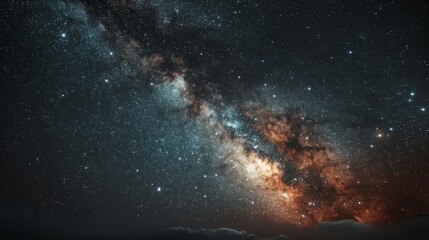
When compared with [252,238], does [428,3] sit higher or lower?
higher

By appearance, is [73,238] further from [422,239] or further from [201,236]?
[422,239]

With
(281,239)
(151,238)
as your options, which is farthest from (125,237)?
(281,239)

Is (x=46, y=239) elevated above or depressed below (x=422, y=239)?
below

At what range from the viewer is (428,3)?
511 cm

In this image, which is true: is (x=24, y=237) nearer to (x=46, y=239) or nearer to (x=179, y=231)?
(x=46, y=239)

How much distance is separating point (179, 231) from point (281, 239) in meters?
69.7

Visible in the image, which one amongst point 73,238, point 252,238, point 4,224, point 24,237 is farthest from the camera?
point 252,238

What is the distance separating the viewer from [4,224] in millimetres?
130625

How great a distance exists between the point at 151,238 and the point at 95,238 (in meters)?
45.1

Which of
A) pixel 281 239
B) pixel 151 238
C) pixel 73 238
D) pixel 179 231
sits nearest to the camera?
pixel 281 239

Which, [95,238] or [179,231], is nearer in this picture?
[95,238]

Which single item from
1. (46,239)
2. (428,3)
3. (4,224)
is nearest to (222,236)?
(46,239)

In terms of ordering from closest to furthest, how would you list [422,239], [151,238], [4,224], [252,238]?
[422,239] < [4,224] < [252,238] < [151,238]

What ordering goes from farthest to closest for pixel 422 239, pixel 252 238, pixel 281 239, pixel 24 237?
1. pixel 252 238
2. pixel 281 239
3. pixel 24 237
4. pixel 422 239
